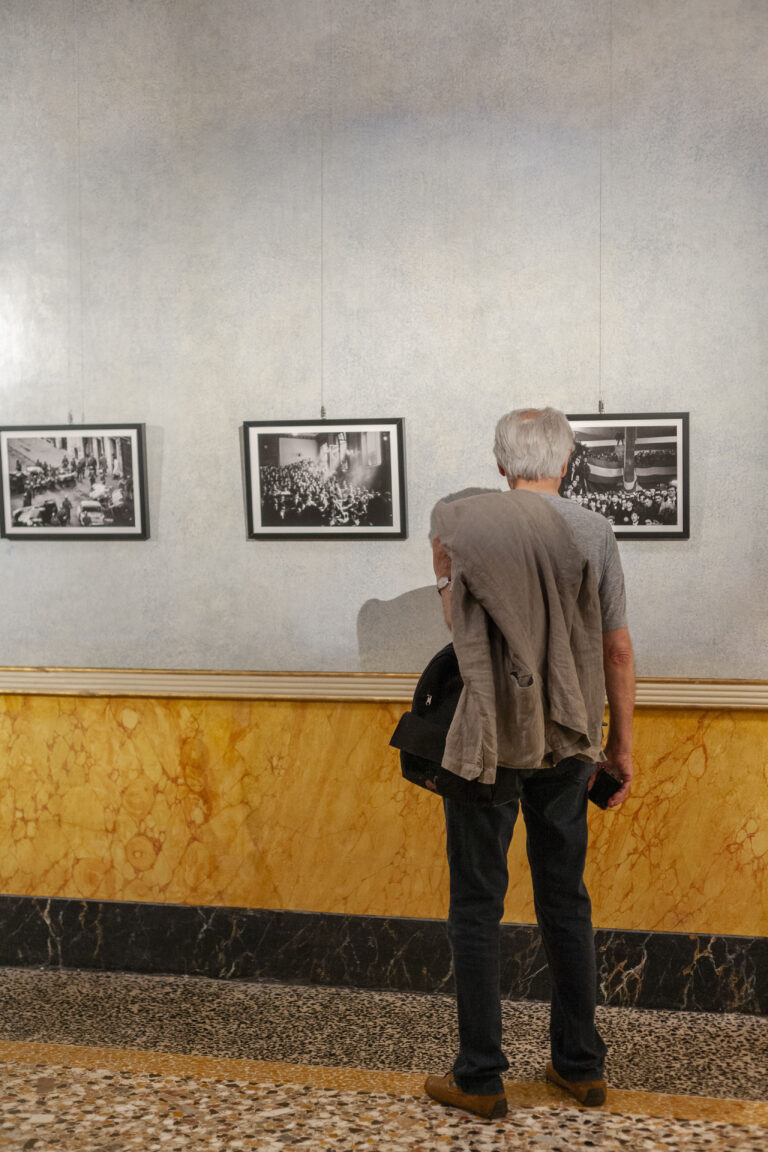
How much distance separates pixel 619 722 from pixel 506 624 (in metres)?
0.47

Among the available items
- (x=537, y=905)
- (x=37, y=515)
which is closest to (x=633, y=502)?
(x=537, y=905)

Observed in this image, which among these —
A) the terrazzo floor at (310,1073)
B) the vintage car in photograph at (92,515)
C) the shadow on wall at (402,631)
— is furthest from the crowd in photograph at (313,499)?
the terrazzo floor at (310,1073)

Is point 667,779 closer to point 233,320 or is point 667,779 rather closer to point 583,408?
point 583,408

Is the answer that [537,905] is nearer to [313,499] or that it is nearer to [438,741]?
[438,741]

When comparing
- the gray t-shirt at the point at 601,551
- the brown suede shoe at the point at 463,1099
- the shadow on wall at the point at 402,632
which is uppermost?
the gray t-shirt at the point at 601,551

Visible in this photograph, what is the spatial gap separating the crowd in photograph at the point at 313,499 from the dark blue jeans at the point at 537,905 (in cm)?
116

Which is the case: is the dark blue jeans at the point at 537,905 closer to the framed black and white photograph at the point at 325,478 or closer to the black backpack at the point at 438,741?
the black backpack at the point at 438,741

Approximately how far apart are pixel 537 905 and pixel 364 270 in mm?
2014

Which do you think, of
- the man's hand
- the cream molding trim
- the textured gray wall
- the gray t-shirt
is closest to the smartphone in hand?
the man's hand

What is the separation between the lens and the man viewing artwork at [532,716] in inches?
84.3

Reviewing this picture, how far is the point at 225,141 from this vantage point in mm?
3170

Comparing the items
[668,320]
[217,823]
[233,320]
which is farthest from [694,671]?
[233,320]

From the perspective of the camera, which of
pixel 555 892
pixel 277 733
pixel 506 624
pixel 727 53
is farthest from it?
pixel 277 733

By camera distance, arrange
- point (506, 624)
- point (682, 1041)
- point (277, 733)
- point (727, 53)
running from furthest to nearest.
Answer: point (277, 733), point (727, 53), point (682, 1041), point (506, 624)
